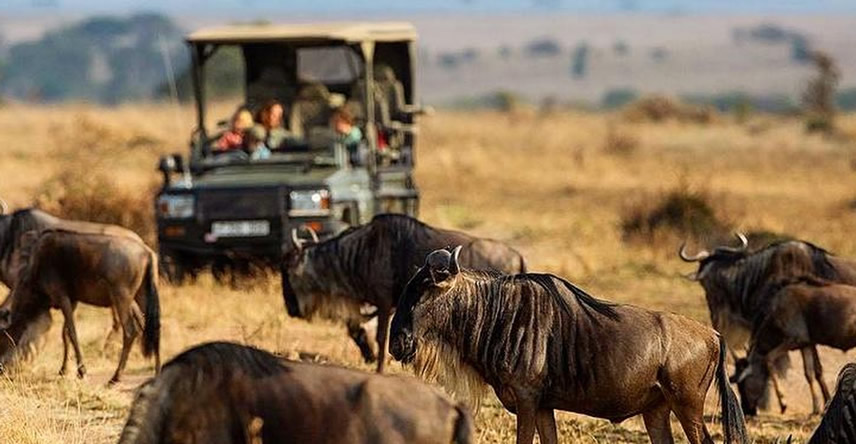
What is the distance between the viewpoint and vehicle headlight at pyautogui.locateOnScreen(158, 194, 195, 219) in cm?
1457

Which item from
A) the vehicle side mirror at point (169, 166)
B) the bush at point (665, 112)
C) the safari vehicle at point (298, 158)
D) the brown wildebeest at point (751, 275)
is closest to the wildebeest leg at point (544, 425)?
the brown wildebeest at point (751, 275)

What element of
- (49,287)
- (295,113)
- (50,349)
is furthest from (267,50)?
(49,287)

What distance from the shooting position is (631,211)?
2131cm

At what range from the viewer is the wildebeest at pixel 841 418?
7.10m

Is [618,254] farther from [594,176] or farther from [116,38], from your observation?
[116,38]

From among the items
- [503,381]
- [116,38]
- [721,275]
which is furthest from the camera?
[116,38]

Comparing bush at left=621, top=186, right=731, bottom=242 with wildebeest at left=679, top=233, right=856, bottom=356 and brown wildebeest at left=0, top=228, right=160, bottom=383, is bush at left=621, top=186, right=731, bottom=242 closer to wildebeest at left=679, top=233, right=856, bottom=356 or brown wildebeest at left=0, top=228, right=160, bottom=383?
wildebeest at left=679, top=233, right=856, bottom=356

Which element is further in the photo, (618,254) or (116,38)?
(116,38)

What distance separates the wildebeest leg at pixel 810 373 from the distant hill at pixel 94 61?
336ft

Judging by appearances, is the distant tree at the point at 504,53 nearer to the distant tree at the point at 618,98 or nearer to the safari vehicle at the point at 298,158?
the distant tree at the point at 618,98

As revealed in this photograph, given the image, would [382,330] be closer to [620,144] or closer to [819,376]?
[819,376]

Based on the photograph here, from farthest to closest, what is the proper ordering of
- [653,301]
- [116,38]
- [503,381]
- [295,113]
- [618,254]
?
1. [116,38]
2. [618,254]
3. [295,113]
4. [653,301]
5. [503,381]

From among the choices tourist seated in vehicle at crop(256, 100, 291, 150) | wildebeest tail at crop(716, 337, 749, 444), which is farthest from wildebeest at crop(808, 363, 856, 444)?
tourist seated in vehicle at crop(256, 100, 291, 150)

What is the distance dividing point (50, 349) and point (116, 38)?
125507 millimetres
